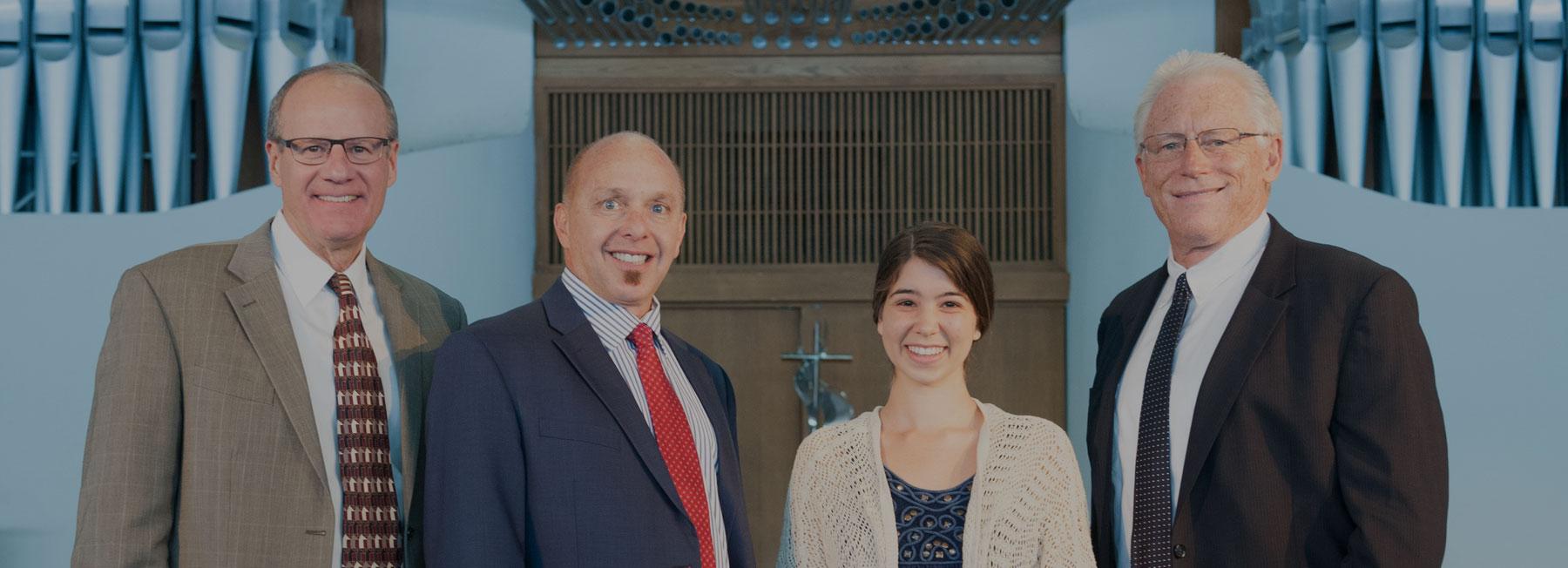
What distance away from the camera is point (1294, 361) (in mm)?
2135

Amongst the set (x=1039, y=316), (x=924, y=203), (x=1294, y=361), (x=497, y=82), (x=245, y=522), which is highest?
(x=497, y=82)

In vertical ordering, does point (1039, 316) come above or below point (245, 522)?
above

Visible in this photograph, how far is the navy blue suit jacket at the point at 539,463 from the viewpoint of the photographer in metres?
1.96

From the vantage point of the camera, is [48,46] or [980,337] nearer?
[980,337]

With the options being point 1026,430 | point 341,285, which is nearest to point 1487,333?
point 1026,430

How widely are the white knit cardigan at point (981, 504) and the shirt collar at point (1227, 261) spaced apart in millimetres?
357

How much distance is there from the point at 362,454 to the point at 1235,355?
134cm

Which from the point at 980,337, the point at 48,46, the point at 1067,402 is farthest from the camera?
the point at 1067,402

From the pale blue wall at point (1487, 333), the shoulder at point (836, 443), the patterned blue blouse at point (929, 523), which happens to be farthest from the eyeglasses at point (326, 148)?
the pale blue wall at point (1487, 333)

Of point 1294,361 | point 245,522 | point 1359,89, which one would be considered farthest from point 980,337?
point 1359,89

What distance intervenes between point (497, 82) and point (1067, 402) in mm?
2651

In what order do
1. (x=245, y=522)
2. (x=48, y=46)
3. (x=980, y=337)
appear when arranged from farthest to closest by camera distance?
1. (x=48, y=46)
2. (x=980, y=337)
3. (x=245, y=522)

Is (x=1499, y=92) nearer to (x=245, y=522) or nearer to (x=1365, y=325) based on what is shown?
(x=1365, y=325)

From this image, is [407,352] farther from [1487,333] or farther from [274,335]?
[1487,333]
